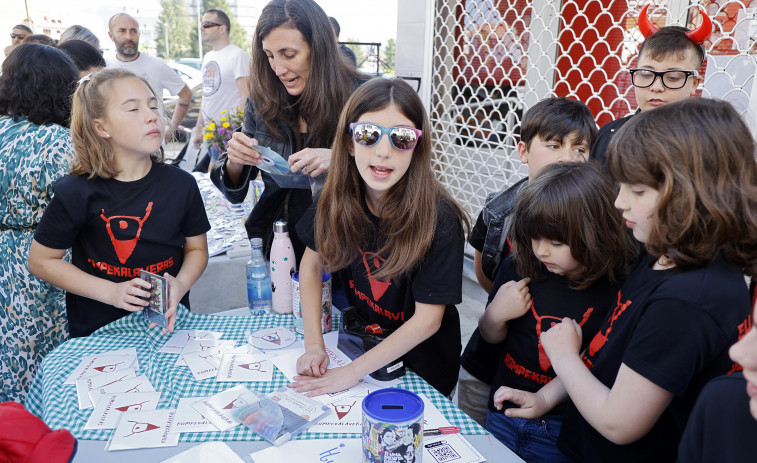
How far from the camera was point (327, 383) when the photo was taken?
1386 millimetres

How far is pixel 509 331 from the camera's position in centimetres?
163

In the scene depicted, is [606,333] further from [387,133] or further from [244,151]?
[244,151]

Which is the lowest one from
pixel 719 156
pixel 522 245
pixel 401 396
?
pixel 401 396

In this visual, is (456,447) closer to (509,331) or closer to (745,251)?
(509,331)

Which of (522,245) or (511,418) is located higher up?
(522,245)

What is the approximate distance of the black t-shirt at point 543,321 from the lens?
1.47 meters

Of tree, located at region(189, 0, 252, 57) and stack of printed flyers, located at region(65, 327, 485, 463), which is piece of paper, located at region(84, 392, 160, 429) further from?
tree, located at region(189, 0, 252, 57)

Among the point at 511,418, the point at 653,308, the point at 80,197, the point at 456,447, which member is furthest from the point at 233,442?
the point at 80,197

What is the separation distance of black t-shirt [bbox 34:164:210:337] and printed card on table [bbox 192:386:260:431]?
68 cm

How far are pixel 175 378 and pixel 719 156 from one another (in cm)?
→ 141

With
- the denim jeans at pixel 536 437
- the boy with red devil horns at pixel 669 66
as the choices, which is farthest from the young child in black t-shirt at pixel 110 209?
the boy with red devil horns at pixel 669 66

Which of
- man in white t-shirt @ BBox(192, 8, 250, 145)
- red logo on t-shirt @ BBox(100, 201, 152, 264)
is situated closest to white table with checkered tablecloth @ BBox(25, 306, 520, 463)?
red logo on t-shirt @ BBox(100, 201, 152, 264)

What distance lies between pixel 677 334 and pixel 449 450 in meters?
0.53

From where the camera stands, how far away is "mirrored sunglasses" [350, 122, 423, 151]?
4.76 ft
